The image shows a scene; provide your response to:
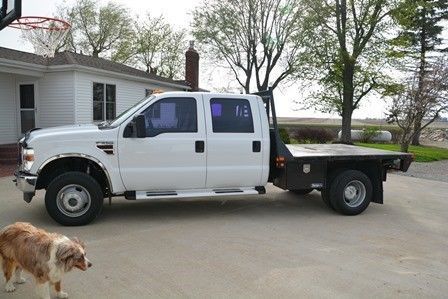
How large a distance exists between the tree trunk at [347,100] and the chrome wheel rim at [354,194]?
1663cm

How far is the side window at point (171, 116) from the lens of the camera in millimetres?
6629

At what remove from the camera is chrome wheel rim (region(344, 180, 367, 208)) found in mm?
7662

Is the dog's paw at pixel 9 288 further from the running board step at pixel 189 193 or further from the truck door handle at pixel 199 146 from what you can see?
the truck door handle at pixel 199 146

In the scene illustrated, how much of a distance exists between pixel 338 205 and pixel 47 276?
5349 millimetres

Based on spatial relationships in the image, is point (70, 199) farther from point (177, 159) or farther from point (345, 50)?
point (345, 50)

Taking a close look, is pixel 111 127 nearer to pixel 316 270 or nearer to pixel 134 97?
pixel 316 270

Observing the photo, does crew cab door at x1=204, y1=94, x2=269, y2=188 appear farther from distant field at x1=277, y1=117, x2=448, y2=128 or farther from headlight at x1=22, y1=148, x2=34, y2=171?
distant field at x1=277, y1=117, x2=448, y2=128

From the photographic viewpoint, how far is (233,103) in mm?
7133

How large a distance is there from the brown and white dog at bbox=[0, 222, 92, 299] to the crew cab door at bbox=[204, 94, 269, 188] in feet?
11.3

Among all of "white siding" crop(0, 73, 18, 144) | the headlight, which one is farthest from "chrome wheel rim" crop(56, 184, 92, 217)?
"white siding" crop(0, 73, 18, 144)

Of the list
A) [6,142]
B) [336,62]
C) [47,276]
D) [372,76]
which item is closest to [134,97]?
[6,142]

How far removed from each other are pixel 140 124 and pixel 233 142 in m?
1.57

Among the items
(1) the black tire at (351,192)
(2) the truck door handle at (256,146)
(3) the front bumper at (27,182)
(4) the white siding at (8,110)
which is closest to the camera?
(3) the front bumper at (27,182)

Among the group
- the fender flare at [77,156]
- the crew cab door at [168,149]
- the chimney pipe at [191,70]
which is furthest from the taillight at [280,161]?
the chimney pipe at [191,70]
